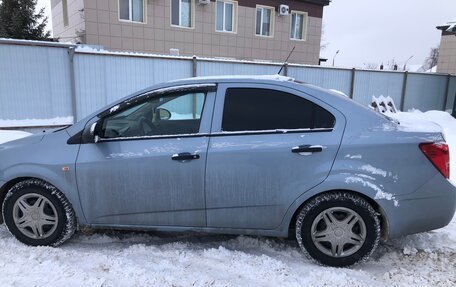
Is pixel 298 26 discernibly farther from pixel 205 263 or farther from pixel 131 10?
pixel 205 263

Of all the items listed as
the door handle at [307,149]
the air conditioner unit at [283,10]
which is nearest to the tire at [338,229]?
the door handle at [307,149]

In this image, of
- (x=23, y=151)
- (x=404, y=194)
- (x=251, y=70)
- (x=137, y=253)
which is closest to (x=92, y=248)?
(x=137, y=253)

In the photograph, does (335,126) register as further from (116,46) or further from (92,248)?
(116,46)

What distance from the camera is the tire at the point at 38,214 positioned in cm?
359

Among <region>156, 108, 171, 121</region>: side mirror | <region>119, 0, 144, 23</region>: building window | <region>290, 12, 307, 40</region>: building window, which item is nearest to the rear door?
<region>156, 108, 171, 121</region>: side mirror

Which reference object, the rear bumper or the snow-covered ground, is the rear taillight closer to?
the rear bumper

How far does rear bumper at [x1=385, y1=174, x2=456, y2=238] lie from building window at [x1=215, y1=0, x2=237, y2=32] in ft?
53.2

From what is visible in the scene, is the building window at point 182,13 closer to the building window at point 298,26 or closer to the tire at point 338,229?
the building window at point 298,26

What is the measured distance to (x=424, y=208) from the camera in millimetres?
3266

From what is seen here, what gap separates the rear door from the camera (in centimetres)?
327

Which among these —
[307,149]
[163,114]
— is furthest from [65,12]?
[307,149]

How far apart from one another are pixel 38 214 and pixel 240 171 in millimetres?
1983

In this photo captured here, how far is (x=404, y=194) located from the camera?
10.6 ft

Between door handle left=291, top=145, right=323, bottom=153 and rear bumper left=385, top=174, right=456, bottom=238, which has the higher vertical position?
door handle left=291, top=145, right=323, bottom=153
